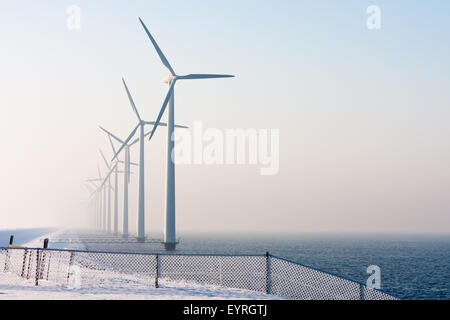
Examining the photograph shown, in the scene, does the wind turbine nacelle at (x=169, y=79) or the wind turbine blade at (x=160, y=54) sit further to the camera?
the wind turbine nacelle at (x=169, y=79)

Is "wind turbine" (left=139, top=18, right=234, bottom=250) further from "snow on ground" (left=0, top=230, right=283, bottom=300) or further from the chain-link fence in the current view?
"snow on ground" (left=0, top=230, right=283, bottom=300)

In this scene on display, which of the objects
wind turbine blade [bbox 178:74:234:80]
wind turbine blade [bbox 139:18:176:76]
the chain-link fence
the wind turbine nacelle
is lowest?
the chain-link fence

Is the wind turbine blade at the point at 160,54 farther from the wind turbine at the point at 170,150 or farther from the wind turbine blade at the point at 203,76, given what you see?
the wind turbine blade at the point at 203,76

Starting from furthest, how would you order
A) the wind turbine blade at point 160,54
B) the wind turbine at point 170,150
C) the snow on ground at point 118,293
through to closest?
the wind turbine at point 170,150
the wind turbine blade at point 160,54
the snow on ground at point 118,293

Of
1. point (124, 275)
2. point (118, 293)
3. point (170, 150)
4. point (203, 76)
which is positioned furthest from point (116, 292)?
point (203, 76)

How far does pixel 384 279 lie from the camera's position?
77938mm

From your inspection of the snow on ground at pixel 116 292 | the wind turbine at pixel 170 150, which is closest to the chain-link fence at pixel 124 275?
the snow on ground at pixel 116 292

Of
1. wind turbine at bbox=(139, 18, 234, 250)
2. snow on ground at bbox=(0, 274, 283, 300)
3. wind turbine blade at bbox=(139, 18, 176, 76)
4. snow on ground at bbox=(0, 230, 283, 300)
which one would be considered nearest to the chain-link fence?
snow on ground at bbox=(0, 230, 283, 300)

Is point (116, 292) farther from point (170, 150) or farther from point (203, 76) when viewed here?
point (203, 76)
